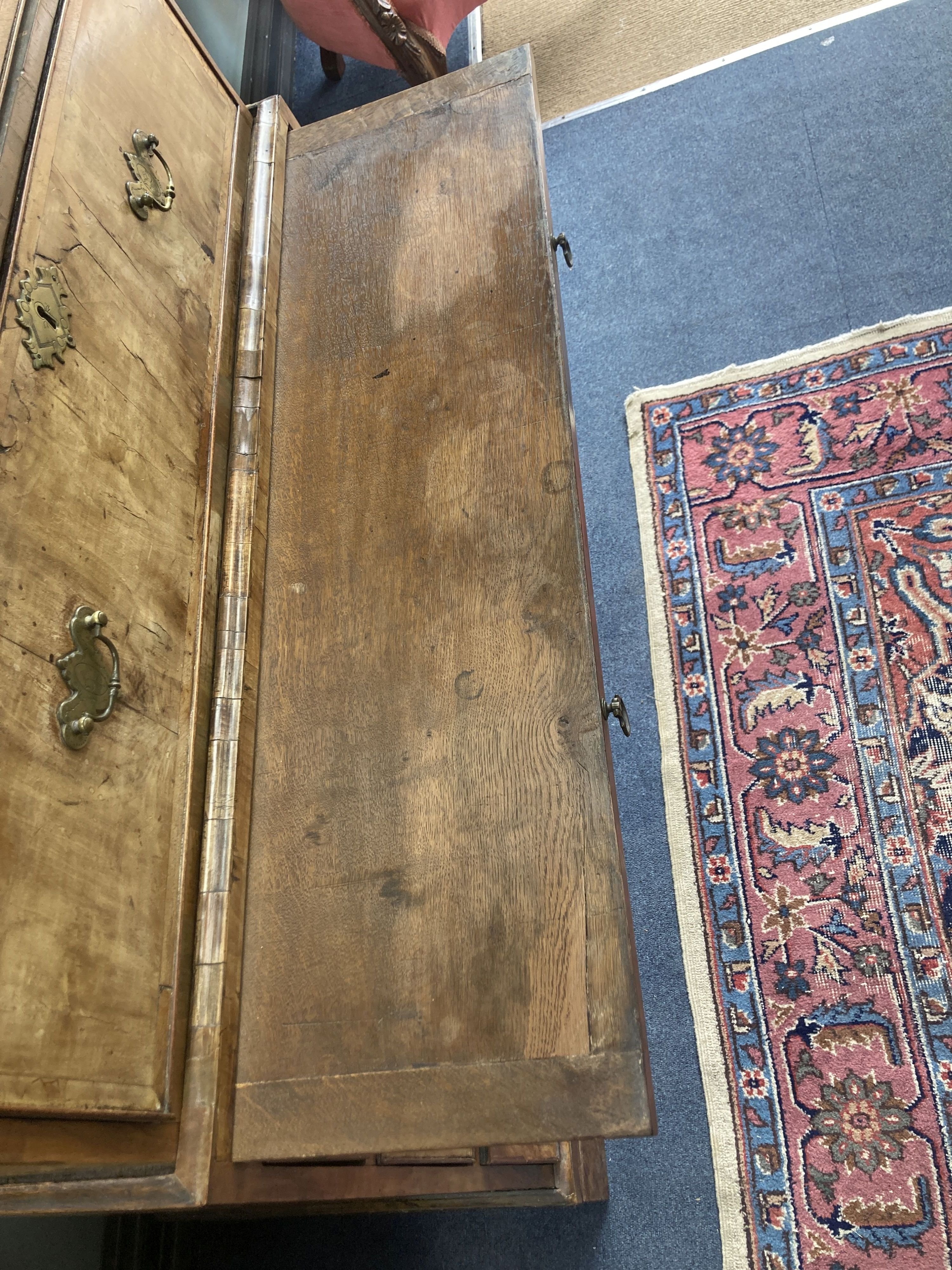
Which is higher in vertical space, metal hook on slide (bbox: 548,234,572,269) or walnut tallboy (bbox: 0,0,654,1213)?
metal hook on slide (bbox: 548,234,572,269)

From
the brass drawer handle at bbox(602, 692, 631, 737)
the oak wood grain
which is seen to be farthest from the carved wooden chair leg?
the brass drawer handle at bbox(602, 692, 631, 737)

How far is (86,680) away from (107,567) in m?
0.13

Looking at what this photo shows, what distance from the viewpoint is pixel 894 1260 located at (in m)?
1.51

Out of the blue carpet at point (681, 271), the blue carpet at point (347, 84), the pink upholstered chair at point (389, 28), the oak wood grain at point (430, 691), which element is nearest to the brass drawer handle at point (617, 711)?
the oak wood grain at point (430, 691)

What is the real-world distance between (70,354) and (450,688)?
508 millimetres

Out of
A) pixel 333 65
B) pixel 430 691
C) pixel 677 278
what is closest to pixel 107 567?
pixel 430 691

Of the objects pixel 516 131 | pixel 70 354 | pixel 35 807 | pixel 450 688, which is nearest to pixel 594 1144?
pixel 450 688

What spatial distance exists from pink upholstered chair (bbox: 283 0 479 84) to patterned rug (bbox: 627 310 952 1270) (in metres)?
1.01

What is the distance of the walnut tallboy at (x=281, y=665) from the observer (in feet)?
2.86

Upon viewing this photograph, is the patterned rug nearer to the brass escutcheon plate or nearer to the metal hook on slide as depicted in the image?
the metal hook on slide

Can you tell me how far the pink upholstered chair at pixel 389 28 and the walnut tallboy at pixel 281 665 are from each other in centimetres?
109

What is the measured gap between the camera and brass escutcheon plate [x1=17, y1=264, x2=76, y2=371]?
92cm

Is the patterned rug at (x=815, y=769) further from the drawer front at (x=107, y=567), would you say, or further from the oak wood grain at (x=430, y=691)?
the drawer front at (x=107, y=567)

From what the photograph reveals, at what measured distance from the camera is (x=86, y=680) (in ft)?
3.00
